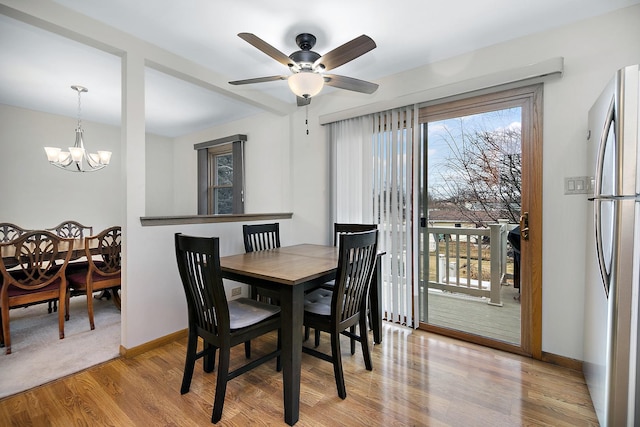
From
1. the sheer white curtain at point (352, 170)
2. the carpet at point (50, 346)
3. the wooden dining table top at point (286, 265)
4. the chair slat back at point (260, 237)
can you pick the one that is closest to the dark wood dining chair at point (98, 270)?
the carpet at point (50, 346)

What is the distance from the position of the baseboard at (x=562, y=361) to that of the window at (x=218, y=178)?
384 centimetres

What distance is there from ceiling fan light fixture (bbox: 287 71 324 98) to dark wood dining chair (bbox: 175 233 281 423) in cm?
118

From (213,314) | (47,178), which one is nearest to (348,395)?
(213,314)

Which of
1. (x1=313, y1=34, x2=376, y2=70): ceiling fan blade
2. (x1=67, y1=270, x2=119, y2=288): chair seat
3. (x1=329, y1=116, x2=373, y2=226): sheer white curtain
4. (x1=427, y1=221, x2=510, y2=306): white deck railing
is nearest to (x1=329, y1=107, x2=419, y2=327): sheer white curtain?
(x1=329, y1=116, x2=373, y2=226): sheer white curtain

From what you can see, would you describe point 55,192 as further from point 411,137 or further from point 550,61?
point 550,61

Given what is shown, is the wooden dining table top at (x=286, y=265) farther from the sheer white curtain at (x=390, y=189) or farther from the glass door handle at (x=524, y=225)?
the glass door handle at (x=524, y=225)

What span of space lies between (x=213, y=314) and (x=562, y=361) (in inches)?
96.2

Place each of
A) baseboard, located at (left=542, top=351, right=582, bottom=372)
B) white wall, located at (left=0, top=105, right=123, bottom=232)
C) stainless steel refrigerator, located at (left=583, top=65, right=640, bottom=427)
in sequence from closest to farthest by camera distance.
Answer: stainless steel refrigerator, located at (left=583, top=65, right=640, bottom=427) → baseboard, located at (left=542, top=351, right=582, bottom=372) → white wall, located at (left=0, top=105, right=123, bottom=232)

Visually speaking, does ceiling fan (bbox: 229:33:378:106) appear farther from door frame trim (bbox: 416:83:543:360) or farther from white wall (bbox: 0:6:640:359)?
door frame trim (bbox: 416:83:543:360)

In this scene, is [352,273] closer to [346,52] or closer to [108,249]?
[346,52]

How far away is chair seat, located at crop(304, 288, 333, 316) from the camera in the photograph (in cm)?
189

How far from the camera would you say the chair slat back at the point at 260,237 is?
278 cm

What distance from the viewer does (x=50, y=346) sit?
2367mm

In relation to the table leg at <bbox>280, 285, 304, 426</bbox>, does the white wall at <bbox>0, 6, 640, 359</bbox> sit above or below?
above
